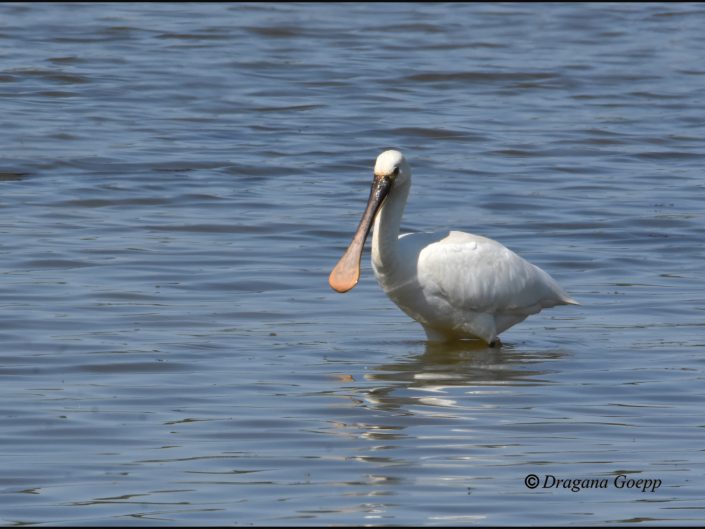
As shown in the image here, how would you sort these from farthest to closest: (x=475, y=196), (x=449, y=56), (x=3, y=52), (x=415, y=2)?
(x=415, y=2) → (x=449, y=56) → (x=3, y=52) → (x=475, y=196)

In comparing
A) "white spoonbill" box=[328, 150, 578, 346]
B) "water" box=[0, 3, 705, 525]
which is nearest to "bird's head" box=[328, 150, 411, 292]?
"white spoonbill" box=[328, 150, 578, 346]

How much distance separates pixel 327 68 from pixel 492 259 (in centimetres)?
1203

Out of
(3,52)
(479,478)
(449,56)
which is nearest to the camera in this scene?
(479,478)

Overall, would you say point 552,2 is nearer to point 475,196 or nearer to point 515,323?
point 475,196

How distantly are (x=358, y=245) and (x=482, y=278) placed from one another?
28.3 inches

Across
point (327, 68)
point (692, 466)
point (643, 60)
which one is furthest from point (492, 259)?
point (643, 60)

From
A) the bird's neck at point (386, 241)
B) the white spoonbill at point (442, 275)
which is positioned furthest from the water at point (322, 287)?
the bird's neck at point (386, 241)

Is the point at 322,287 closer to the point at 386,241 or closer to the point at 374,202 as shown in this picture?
the point at 374,202

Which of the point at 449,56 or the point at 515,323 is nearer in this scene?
the point at 515,323

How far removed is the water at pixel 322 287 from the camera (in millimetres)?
5996

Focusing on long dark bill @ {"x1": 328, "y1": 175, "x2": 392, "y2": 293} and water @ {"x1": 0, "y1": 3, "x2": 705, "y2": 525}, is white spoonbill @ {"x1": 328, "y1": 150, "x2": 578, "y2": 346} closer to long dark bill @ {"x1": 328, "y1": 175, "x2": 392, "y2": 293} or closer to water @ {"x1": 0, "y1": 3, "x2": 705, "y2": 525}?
long dark bill @ {"x1": 328, "y1": 175, "x2": 392, "y2": 293}

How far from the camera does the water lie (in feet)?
19.7

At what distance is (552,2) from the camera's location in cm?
2791

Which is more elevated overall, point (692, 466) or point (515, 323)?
point (692, 466)
